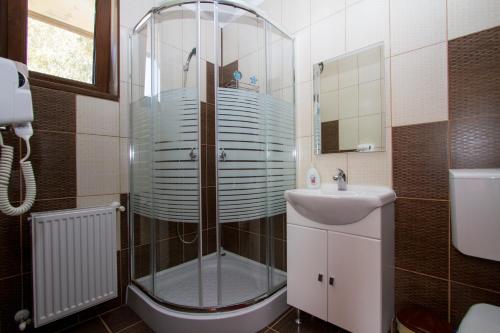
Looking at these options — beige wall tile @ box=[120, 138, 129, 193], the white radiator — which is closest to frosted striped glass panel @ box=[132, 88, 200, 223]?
beige wall tile @ box=[120, 138, 129, 193]

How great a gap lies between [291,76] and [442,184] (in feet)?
3.88

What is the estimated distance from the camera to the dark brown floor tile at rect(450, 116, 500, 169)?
41.7 inches

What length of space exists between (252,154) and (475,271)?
128 centimetres

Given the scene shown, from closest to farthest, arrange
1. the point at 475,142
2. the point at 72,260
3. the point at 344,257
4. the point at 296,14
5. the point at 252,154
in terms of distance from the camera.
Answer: the point at 475,142
the point at 344,257
the point at 72,260
the point at 252,154
the point at 296,14

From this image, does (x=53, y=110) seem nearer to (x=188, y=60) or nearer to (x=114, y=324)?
(x=188, y=60)

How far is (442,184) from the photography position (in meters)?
1.19

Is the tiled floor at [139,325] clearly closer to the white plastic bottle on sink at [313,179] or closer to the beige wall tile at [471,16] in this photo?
the white plastic bottle on sink at [313,179]

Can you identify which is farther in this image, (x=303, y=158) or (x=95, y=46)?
(x=303, y=158)

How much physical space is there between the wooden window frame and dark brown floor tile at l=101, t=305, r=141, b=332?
1.43 m

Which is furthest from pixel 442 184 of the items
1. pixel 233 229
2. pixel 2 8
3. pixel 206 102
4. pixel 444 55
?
pixel 2 8

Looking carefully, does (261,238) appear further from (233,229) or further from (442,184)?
(442,184)

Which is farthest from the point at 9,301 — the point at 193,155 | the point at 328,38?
the point at 328,38

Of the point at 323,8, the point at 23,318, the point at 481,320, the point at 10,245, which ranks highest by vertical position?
the point at 323,8

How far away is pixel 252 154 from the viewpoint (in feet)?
4.99
